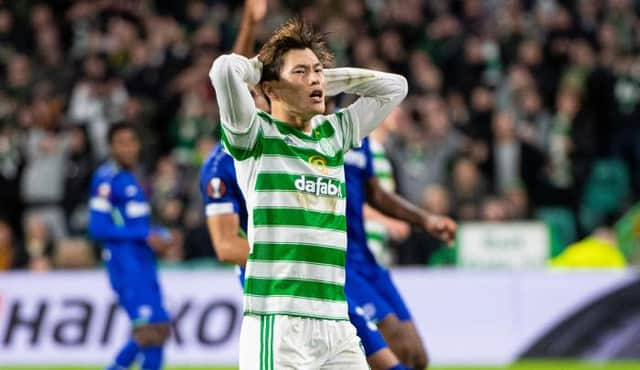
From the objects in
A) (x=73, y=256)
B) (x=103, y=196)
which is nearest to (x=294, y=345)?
(x=103, y=196)

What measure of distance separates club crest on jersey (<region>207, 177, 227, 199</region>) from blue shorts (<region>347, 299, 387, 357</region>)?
931mm

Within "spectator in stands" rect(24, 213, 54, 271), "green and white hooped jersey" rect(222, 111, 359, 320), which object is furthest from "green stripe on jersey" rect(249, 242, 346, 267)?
"spectator in stands" rect(24, 213, 54, 271)

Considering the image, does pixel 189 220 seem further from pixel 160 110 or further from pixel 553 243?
pixel 553 243

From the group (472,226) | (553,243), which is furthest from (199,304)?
(553,243)

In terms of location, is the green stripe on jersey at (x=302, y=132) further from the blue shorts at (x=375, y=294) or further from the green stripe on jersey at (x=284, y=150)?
the blue shorts at (x=375, y=294)

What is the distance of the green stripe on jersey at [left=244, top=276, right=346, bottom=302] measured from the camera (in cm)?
573

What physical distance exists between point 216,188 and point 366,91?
1.35m

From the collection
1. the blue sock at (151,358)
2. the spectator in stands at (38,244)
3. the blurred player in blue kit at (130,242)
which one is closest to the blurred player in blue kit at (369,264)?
the blurred player in blue kit at (130,242)

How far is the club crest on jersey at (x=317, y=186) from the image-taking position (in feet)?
19.0

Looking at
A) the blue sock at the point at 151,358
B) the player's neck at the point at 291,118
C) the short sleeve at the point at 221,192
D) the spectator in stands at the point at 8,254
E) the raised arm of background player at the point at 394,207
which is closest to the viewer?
the player's neck at the point at 291,118

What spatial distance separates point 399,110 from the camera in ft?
52.0

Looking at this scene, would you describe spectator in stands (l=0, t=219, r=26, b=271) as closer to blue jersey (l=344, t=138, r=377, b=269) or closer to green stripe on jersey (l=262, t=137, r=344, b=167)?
blue jersey (l=344, t=138, r=377, b=269)

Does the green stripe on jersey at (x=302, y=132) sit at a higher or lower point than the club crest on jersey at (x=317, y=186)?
higher

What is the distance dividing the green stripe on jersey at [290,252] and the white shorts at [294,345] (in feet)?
0.78
